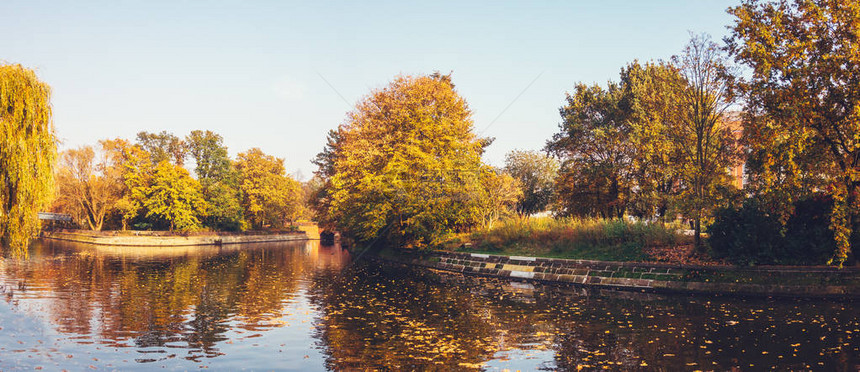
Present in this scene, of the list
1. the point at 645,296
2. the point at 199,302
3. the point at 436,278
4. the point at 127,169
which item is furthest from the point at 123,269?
the point at 127,169

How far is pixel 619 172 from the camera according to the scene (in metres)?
40.1

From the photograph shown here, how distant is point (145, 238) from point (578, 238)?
5582 cm

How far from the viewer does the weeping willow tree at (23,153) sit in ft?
56.5

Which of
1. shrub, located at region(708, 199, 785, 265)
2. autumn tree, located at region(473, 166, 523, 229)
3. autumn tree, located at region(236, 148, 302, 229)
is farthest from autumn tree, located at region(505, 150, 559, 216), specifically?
autumn tree, located at region(236, 148, 302, 229)

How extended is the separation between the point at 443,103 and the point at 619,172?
15816mm

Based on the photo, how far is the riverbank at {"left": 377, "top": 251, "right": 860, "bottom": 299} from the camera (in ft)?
66.6

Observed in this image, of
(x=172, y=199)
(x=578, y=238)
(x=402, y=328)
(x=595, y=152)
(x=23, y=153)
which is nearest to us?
(x=402, y=328)

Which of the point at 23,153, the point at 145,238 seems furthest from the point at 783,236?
the point at 145,238

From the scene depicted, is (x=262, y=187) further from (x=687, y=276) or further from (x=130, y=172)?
(x=687, y=276)

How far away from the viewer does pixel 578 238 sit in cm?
3159

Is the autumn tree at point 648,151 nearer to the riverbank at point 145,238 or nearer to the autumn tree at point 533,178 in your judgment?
the autumn tree at point 533,178

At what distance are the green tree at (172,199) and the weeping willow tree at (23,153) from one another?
55.5 meters

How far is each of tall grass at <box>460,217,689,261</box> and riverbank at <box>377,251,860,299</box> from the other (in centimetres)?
204

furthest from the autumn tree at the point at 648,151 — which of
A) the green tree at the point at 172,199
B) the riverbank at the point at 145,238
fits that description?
the green tree at the point at 172,199
